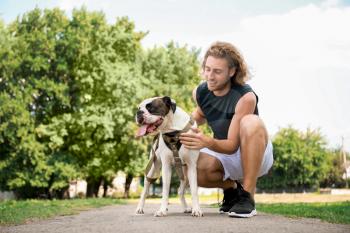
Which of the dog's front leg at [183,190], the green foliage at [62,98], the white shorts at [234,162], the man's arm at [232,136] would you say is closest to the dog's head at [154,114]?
the man's arm at [232,136]

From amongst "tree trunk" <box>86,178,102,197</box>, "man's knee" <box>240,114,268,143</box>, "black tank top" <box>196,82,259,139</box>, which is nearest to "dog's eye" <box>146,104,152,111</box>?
"black tank top" <box>196,82,259,139</box>

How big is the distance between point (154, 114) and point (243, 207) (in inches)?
57.4

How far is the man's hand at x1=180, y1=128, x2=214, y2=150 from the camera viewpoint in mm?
5754

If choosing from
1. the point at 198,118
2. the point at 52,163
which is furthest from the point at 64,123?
the point at 198,118

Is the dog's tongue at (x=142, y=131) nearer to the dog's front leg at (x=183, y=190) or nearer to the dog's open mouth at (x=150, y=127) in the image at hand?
the dog's open mouth at (x=150, y=127)

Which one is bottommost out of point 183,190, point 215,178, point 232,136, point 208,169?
point 183,190

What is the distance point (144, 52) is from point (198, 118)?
29.2m

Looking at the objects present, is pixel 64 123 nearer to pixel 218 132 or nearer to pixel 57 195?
pixel 57 195

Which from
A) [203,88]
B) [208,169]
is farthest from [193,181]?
[203,88]

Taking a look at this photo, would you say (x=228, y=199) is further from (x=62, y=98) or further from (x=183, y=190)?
(x=62, y=98)

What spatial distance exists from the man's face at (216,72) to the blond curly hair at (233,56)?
0.06m

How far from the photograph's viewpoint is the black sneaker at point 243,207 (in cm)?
584

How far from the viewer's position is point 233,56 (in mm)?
6258

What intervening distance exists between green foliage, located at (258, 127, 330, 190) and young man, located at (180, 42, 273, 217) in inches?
1904
